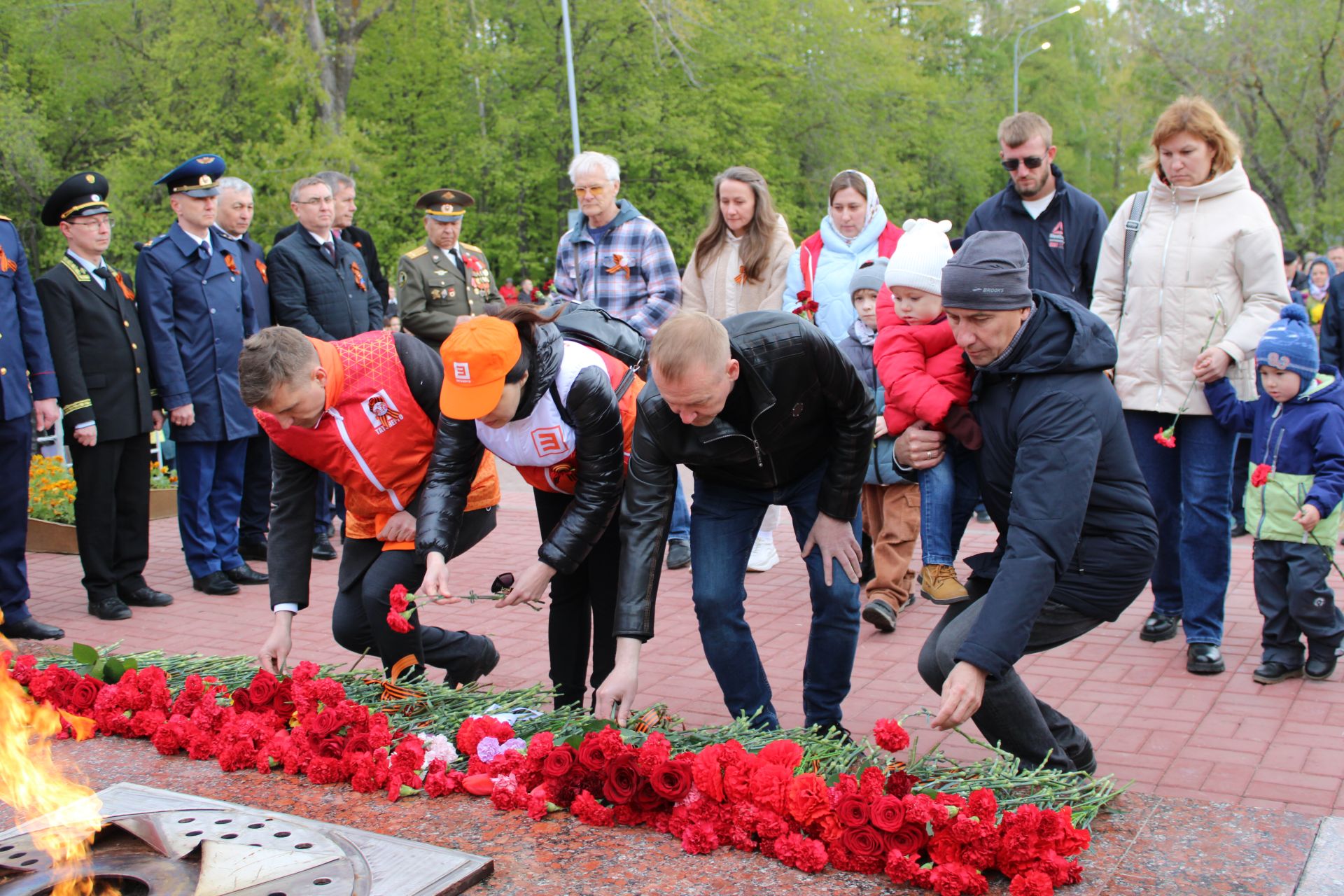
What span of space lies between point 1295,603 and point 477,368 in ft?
10.7

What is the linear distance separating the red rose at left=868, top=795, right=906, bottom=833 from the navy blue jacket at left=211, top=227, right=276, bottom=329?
18.3ft

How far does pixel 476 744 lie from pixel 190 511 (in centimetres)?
405

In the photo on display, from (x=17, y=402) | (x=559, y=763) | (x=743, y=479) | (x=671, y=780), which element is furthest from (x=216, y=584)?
(x=671, y=780)

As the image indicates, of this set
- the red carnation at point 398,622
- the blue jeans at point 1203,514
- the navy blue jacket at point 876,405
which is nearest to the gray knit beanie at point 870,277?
the navy blue jacket at point 876,405

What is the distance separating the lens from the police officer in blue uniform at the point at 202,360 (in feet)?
21.9

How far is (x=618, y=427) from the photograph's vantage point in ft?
11.9

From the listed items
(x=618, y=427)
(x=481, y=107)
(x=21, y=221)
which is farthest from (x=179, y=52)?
(x=618, y=427)

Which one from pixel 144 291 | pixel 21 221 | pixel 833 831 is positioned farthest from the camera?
pixel 21 221

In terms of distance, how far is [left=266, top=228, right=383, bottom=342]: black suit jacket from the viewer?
7.41 metres

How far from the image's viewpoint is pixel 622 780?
2941mm

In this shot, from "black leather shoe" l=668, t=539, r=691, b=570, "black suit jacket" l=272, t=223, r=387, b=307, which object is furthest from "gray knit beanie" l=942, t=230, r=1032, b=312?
"black suit jacket" l=272, t=223, r=387, b=307

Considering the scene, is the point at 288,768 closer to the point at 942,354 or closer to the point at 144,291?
the point at 942,354

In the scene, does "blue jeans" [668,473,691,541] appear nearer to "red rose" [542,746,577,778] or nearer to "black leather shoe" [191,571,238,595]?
"black leather shoe" [191,571,238,595]

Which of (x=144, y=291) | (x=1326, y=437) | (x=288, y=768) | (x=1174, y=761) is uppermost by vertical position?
(x=144, y=291)
